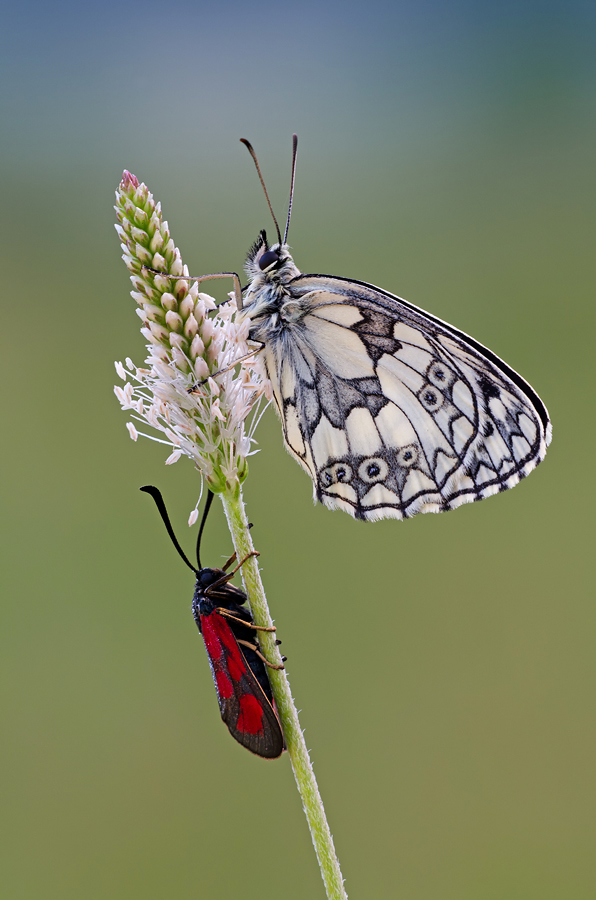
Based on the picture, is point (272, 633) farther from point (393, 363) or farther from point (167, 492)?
point (167, 492)

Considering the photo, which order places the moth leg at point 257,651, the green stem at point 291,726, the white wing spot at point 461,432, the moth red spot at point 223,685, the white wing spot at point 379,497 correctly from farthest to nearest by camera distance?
1. the white wing spot at point 461,432
2. the white wing spot at point 379,497
3. the moth red spot at point 223,685
4. the moth leg at point 257,651
5. the green stem at point 291,726

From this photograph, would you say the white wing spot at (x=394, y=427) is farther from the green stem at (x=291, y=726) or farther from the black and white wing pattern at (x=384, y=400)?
the green stem at (x=291, y=726)

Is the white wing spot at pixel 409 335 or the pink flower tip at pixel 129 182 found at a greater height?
the pink flower tip at pixel 129 182

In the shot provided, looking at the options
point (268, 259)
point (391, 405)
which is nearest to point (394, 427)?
point (391, 405)

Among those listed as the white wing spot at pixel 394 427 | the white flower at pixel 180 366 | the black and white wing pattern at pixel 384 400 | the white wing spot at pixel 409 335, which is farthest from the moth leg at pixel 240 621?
the white wing spot at pixel 409 335

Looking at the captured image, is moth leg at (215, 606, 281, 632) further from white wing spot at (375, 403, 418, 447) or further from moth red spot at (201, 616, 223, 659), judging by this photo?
white wing spot at (375, 403, 418, 447)

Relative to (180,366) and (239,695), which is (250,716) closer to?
(239,695)

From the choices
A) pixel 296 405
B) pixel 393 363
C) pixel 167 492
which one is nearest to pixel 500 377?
pixel 393 363

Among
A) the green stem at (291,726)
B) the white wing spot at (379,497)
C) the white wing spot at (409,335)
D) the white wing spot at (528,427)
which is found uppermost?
the white wing spot at (409,335)
